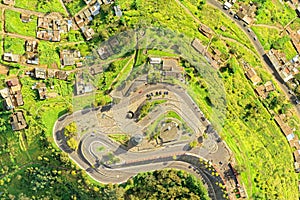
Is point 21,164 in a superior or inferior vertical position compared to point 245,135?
inferior

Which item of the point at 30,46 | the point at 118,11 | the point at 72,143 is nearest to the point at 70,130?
the point at 72,143

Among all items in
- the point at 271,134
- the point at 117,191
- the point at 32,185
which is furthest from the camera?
the point at 271,134

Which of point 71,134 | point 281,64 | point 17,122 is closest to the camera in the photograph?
point 71,134

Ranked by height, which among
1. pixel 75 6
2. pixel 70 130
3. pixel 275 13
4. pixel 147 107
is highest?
pixel 275 13

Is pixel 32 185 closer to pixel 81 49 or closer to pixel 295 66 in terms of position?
pixel 81 49

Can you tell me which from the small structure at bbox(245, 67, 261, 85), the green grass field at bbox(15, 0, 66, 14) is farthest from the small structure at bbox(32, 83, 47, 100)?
the small structure at bbox(245, 67, 261, 85)

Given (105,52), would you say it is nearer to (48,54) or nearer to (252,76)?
(48,54)

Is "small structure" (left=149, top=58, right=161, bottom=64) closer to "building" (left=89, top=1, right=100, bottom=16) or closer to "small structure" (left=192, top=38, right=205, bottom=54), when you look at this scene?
"small structure" (left=192, top=38, right=205, bottom=54)

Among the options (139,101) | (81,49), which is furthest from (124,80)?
(81,49)
